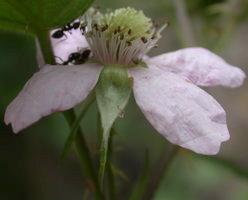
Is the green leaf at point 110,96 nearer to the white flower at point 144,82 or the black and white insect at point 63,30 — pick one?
the white flower at point 144,82

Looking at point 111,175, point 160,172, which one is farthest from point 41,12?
point 160,172

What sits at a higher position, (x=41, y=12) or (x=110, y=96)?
(x=41, y=12)

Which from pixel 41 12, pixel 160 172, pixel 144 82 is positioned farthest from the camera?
pixel 160 172

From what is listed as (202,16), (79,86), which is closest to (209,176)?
(202,16)

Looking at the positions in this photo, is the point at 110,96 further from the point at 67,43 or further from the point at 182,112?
the point at 67,43

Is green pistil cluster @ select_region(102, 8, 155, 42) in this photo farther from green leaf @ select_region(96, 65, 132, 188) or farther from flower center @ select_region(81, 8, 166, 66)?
green leaf @ select_region(96, 65, 132, 188)
